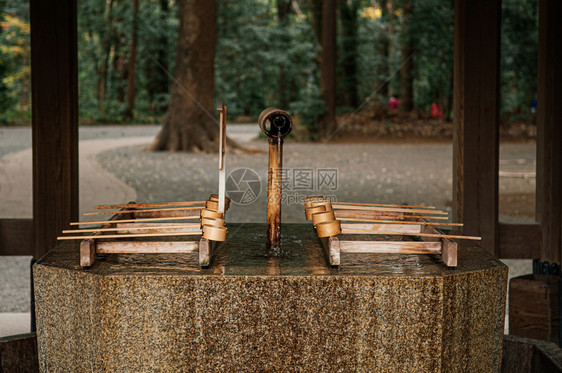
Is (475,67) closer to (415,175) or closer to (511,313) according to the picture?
(511,313)

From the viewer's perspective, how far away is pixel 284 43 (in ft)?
78.2

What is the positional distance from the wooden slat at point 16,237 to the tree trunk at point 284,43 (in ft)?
68.0

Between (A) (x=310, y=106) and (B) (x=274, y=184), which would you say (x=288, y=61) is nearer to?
(A) (x=310, y=106)

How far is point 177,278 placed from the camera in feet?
6.55

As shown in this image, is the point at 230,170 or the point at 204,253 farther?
the point at 230,170

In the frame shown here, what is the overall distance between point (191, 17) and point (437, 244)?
1310 cm

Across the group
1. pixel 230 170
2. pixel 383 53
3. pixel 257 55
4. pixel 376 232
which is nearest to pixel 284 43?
pixel 257 55

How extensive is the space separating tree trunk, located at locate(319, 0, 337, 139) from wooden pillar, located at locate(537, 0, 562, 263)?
14.1 m

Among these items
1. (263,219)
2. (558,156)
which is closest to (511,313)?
(558,156)

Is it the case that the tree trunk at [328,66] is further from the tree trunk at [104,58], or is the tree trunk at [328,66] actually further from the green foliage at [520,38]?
the tree trunk at [104,58]

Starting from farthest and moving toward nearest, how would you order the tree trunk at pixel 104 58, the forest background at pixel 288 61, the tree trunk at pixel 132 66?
the tree trunk at pixel 104 58 < the tree trunk at pixel 132 66 < the forest background at pixel 288 61

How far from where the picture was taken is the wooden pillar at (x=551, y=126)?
3.49 metres

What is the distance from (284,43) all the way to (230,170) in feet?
41.7

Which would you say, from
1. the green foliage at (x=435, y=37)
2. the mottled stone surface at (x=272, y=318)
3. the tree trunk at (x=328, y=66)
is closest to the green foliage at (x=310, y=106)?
the tree trunk at (x=328, y=66)
